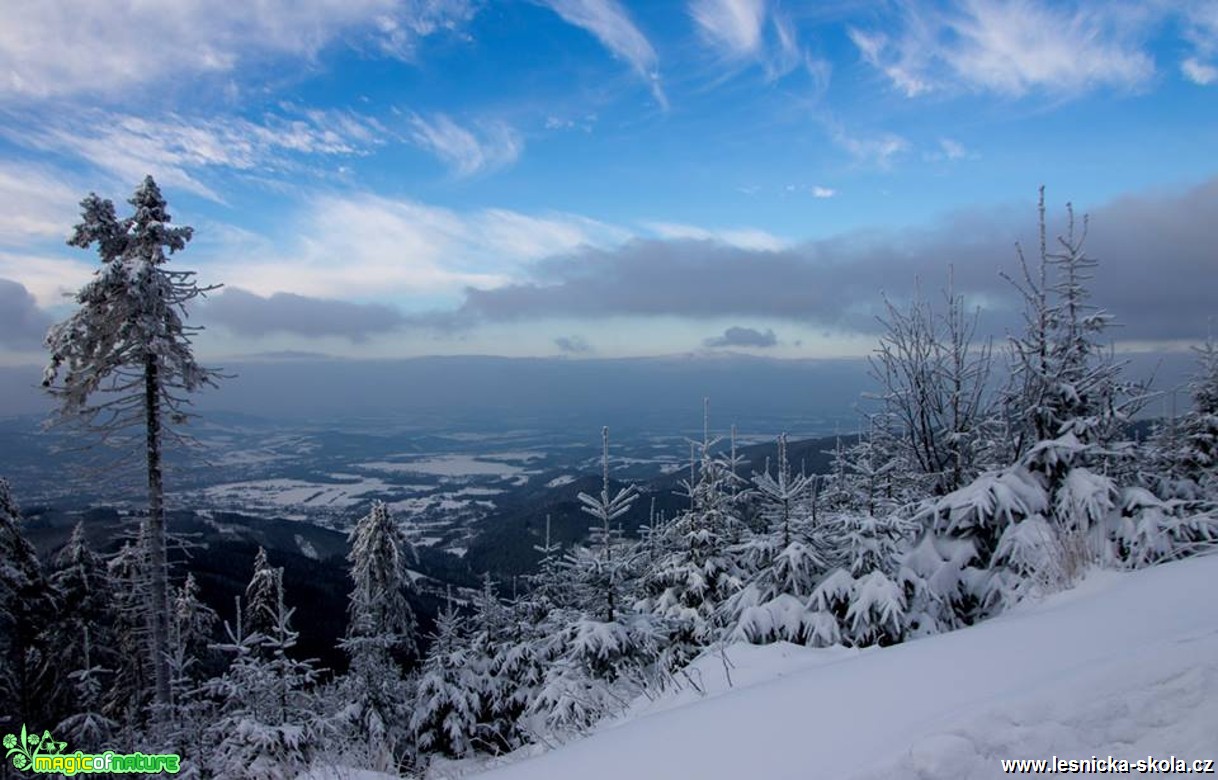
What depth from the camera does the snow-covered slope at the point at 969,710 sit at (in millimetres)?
1933

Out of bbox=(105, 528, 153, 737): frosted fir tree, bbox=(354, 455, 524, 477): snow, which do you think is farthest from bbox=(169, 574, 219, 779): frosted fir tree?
bbox=(354, 455, 524, 477): snow

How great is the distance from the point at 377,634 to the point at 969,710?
2317 centimetres

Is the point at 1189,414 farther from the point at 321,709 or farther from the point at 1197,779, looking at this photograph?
the point at 321,709

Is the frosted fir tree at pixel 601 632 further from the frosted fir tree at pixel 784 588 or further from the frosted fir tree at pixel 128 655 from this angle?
the frosted fir tree at pixel 128 655

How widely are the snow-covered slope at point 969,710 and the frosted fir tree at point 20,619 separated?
1720cm

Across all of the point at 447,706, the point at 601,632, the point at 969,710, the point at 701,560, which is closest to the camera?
the point at 969,710

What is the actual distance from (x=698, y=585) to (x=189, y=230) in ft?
41.7

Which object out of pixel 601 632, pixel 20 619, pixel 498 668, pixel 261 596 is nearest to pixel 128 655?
pixel 261 596

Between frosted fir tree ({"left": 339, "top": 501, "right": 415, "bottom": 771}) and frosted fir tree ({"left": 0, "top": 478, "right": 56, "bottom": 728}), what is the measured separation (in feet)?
25.5

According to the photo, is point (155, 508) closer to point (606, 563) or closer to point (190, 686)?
point (606, 563)

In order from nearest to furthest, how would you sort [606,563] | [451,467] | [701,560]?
[606,563] → [701,560] → [451,467]

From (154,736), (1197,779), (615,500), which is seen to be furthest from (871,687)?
(154,736)

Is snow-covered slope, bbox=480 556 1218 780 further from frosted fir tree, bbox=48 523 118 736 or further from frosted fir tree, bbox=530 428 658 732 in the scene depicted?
frosted fir tree, bbox=48 523 118 736

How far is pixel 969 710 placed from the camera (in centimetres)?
214
